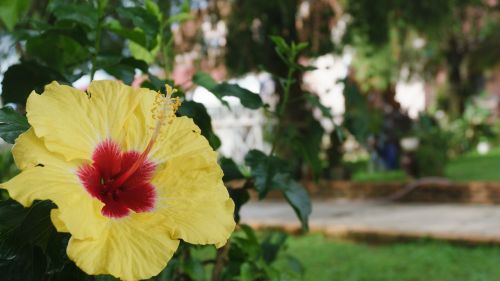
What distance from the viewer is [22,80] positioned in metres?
0.95

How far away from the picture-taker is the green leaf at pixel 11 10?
0.57 metres

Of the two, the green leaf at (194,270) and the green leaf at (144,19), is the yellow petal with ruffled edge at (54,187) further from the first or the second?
the green leaf at (194,270)

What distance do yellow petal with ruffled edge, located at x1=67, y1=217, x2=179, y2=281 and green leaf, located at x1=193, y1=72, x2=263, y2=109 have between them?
390 millimetres

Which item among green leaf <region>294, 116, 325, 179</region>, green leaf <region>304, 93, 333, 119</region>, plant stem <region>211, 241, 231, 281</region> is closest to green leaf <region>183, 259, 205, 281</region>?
plant stem <region>211, 241, 231, 281</region>

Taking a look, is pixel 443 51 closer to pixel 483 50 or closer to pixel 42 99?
pixel 483 50

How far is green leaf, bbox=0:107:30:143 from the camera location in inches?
28.0

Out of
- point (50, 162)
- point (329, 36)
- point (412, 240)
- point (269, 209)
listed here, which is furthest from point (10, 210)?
point (329, 36)

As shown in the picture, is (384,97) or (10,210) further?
(384,97)

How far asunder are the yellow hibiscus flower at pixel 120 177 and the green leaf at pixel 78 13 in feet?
0.96

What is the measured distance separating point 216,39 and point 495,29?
26.4ft

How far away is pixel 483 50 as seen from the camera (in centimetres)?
1327

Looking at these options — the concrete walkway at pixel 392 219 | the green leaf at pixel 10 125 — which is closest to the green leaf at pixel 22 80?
the green leaf at pixel 10 125

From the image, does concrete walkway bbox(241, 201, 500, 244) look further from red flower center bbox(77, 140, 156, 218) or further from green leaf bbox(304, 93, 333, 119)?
red flower center bbox(77, 140, 156, 218)

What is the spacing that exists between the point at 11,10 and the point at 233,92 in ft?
1.57
